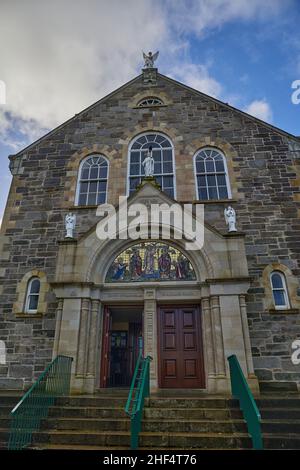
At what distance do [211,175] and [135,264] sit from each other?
4689mm

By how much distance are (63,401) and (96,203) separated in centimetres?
687

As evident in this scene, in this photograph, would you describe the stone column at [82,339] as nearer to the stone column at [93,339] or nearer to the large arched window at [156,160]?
the stone column at [93,339]

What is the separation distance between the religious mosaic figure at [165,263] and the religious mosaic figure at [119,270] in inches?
44.3

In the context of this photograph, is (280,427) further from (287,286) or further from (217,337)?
(287,286)

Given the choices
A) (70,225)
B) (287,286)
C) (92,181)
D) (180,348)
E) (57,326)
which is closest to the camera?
(57,326)

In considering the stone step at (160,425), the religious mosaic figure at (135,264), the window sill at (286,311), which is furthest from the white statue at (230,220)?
the stone step at (160,425)

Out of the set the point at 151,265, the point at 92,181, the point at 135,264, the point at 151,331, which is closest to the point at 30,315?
the point at 135,264

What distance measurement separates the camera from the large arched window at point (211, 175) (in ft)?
38.3

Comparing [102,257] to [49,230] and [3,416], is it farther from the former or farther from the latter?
[3,416]

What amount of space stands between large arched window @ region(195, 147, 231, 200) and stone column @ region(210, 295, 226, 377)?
4294 mm

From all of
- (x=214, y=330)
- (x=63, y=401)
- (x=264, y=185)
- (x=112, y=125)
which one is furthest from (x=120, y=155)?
(x=63, y=401)

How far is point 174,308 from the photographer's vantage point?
32.0 ft

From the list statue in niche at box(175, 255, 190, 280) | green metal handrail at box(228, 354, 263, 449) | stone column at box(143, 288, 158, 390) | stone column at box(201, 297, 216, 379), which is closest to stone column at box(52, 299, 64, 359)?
stone column at box(143, 288, 158, 390)

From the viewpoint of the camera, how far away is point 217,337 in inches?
332
